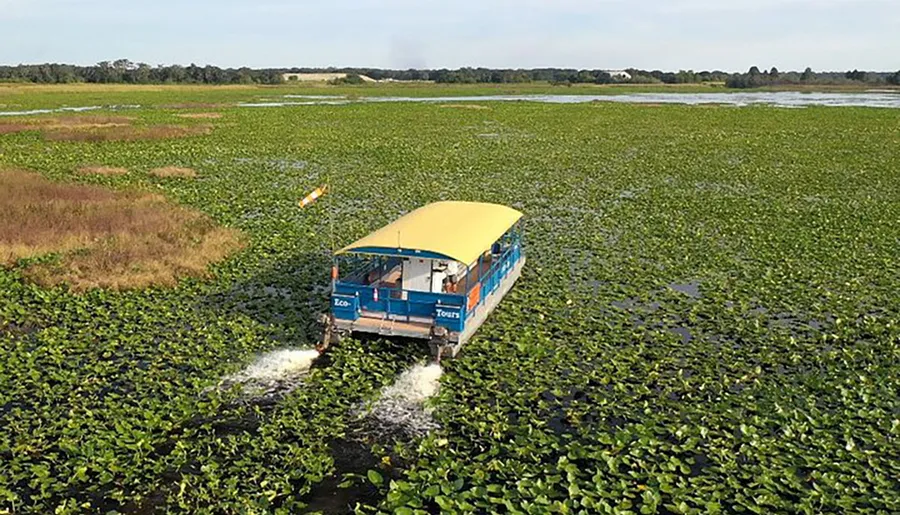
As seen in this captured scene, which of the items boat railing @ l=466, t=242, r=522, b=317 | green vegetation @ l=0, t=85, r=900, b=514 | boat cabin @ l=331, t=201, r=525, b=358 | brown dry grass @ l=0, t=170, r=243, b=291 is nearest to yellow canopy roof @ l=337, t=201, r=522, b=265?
boat cabin @ l=331, t=201, r=525, b=358

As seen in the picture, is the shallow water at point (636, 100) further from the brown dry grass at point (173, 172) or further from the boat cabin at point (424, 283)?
the boat cabin at point (424, 283)

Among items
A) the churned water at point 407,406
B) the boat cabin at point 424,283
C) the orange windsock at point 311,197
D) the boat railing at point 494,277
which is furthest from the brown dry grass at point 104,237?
the churned water at point 407,406

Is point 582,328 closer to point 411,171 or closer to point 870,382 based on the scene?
point 870,382

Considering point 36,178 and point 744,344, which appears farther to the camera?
point 36,178

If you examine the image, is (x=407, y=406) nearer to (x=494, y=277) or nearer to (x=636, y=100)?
(x=494, y=277)

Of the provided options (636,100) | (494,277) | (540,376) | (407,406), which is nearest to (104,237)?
(494,277)

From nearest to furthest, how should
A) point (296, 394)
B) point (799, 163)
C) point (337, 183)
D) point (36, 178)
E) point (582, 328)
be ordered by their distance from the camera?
point (296, 394)
point (582, 328)
point (36, 178)
point (337, 183)
point (799, 163)

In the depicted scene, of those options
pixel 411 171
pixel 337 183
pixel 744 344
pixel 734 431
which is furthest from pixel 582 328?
pixel 411 171

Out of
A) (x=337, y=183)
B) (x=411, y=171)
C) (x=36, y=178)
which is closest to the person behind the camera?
(x=36, y=178)

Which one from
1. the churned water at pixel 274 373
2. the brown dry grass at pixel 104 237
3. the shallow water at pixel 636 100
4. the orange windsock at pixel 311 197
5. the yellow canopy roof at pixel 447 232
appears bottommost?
the churned water at pixel 274 373
